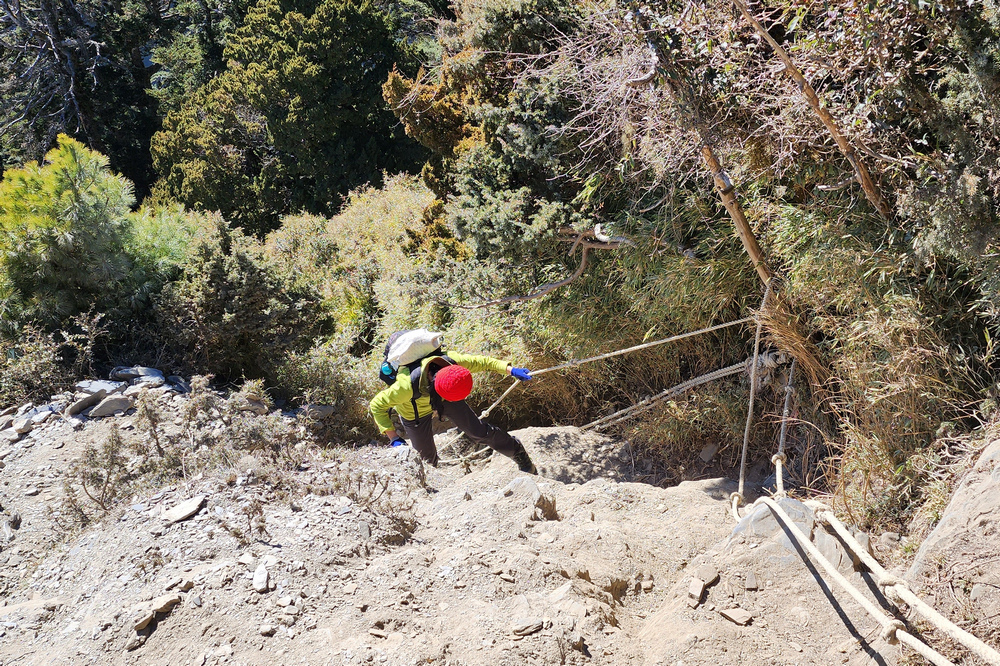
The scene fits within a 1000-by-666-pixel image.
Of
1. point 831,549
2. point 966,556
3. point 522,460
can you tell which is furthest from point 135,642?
point 966,556

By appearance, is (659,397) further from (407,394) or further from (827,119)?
(827,119)

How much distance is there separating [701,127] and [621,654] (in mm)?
2857

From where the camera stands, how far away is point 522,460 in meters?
5.57

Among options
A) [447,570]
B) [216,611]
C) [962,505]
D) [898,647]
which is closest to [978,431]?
[962,505]

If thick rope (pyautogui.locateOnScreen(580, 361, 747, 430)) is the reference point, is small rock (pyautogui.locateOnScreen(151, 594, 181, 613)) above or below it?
above

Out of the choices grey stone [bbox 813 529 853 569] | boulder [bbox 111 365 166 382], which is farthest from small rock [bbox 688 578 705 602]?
boulder [bbox 111 365 166 382]

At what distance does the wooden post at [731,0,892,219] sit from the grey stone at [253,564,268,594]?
10.9 ft

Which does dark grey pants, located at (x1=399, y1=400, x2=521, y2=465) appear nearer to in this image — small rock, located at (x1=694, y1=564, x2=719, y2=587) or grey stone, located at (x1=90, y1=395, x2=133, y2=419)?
small rock, located at (x1=694, y1=564, x2=719, y2=587)

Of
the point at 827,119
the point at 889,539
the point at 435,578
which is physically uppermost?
the point at 827,119

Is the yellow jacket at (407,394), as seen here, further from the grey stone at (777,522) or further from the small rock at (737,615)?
the small rock at (737,615)

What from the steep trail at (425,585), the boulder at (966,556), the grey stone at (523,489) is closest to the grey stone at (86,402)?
the steep trail at (425,585)

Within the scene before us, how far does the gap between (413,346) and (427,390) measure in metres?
0.34

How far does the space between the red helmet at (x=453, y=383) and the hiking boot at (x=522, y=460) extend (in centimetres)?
81

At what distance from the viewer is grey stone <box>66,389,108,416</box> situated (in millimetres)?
6539
